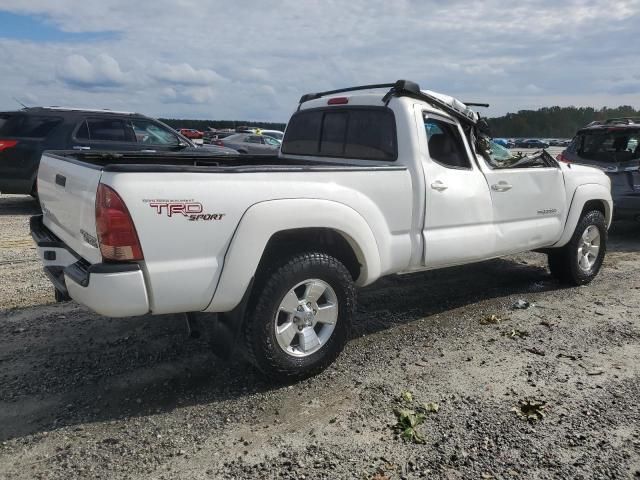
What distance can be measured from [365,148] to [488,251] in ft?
4.61

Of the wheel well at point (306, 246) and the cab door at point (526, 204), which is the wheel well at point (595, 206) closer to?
the cab door at point (526, 204)

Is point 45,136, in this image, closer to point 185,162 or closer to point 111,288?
point 185,162

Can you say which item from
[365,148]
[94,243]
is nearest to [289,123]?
[365,148]

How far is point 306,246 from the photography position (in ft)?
12.0

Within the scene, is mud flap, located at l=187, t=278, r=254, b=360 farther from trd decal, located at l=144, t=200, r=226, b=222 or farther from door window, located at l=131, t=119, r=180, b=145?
door window, located at l=131, t=119, r=180, b=145

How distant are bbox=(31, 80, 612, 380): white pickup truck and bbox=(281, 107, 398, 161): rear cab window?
1cm

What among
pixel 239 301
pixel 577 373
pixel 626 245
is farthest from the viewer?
pixel 626 245

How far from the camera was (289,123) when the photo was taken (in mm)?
5547

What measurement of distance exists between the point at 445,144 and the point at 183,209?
2.51m

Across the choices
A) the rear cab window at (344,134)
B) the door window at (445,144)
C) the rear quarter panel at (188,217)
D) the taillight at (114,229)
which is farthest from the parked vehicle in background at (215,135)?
the taillight at (114,229)

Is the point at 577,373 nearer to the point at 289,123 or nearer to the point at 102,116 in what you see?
the point at 289,123

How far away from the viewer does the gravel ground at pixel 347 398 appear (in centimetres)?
283

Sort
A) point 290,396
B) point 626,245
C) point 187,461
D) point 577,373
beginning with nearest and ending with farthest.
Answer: point 187,461 < point 290,396 < point 577,373 < point 626,245

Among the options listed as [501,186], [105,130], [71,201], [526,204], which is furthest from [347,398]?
[105,130]
